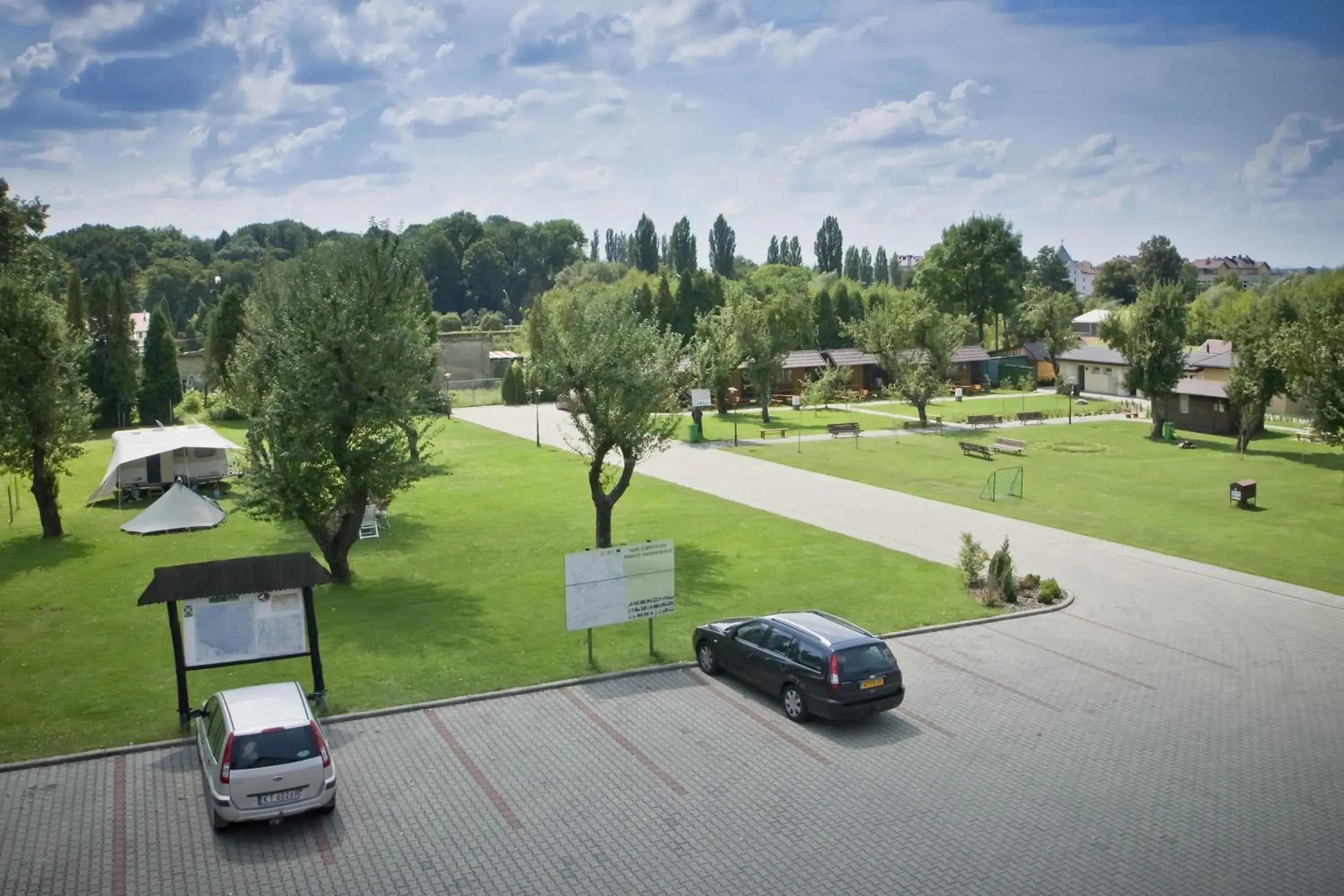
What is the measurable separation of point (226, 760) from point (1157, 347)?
48333 mm

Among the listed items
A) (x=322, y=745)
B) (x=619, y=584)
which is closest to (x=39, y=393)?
(x=619, y=584)

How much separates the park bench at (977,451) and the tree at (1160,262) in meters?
95.7

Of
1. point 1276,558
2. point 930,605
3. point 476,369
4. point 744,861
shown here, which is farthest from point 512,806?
point 476,369

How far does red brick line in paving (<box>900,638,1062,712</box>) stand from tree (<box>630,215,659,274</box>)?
111m

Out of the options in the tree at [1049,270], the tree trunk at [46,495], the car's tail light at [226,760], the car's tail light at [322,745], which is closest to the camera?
the car's tail light at [226,760]

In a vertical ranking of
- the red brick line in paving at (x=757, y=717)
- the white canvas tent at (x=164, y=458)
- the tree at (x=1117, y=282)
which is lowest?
the red brick line in paving at (x=757, y=717)

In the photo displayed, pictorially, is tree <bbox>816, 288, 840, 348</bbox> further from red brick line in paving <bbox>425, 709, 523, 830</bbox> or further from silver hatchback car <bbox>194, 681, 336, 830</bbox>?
silver hatchback car <bbox>194, 681, 336, 830</bbox>

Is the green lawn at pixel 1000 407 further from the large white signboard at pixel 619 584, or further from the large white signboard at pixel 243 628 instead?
the large white signboard at pixel 243 628

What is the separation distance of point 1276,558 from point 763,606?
49.2ft

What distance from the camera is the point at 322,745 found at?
13352 mm

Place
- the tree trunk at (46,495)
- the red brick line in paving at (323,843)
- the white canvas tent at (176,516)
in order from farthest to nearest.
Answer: the white canvas tent at (176,516) < the tree trunk at (46,495) < the red brick line in paving at (323,843)

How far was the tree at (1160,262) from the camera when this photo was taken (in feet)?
432

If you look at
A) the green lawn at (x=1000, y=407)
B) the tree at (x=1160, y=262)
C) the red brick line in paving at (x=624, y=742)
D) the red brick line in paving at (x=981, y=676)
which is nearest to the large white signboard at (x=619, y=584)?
the red brick line in paving at (x=624, y=742)

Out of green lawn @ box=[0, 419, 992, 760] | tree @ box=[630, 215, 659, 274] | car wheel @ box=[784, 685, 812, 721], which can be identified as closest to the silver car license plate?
green lawn @ box=[0, 419, 992, 760]
